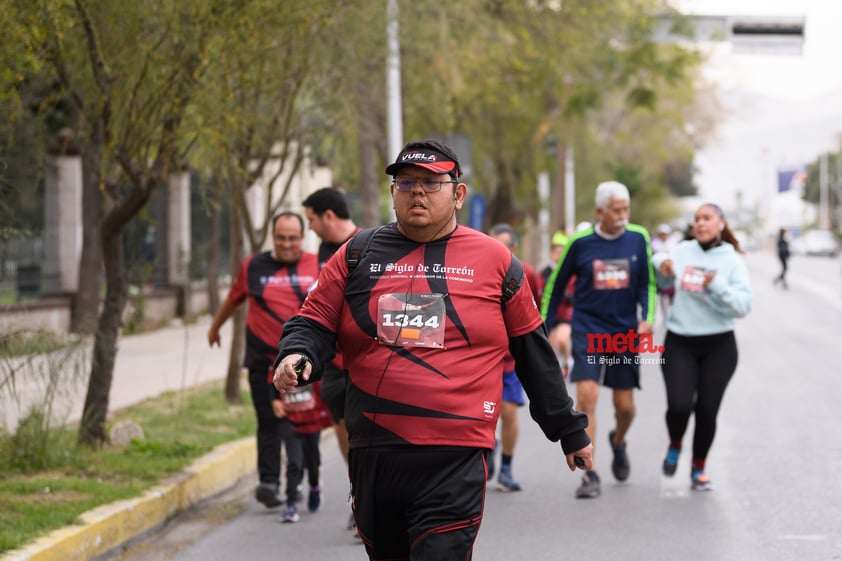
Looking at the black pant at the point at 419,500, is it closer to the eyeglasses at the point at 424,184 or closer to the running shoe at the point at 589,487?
the eyeglasses at the point at 424,184

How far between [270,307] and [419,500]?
418 cm

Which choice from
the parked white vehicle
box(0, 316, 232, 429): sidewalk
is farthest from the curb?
the parked white vehicle

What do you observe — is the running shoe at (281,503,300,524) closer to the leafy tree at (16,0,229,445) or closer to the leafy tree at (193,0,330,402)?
the leafy tree at (16,0,229,445)

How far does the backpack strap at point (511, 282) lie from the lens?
4695 mm

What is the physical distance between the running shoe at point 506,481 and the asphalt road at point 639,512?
69mm

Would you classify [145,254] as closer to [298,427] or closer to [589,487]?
[298,427]

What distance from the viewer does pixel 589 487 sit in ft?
29.2

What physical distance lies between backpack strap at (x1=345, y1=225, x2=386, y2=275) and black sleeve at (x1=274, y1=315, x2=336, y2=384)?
0.76 feet

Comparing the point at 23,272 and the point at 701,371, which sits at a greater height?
the point at 23,272

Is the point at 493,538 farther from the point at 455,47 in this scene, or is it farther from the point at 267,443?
the point at 455,47

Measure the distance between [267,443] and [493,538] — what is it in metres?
1.76
